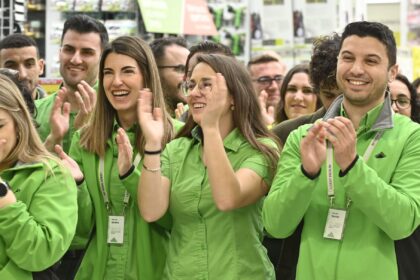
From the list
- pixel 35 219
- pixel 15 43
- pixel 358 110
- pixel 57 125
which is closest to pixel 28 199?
pixel 35 219

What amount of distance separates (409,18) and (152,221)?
6319 mm

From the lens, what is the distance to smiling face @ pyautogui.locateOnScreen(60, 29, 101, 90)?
4.16 m

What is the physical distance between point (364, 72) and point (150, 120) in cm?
88

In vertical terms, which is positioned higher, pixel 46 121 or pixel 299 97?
pixel 299 97

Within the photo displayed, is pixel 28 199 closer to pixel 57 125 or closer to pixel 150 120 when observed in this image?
pixel 150 120

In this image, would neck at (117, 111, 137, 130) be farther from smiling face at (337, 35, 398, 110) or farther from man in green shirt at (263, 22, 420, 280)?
smiling face at (337, 35, 398, 110)

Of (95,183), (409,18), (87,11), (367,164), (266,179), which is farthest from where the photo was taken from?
(409,18)

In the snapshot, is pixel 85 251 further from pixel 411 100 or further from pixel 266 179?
pixel 411 100

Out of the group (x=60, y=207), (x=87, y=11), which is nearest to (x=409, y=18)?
(x=87, y=11)

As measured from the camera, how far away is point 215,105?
9.18 feet

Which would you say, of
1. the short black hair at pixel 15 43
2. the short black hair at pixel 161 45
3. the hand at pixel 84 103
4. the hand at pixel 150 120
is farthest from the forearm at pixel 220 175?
the short black hair at pixel 15 43

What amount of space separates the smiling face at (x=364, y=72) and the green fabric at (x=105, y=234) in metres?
0.92

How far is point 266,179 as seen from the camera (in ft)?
9.57

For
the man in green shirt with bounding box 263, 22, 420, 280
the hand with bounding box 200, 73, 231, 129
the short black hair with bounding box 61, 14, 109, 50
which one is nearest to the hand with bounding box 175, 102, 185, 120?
the short black hair with bounding box 61, 14, 109, 50
